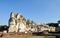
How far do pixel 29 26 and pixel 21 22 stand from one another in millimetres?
4242

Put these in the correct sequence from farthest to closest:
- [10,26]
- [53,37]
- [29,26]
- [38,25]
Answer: [38,25] → [29,26] → [10,26] → [53,37]

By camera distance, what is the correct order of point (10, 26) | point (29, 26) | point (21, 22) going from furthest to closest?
point (29, 26), point (21, 22), point (10, 26)

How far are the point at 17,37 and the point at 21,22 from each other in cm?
1989

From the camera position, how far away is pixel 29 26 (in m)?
32.6

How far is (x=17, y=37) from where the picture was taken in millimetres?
8836

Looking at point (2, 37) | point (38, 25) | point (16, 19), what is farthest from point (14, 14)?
point (2, 37)

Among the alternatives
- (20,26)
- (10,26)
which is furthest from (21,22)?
(10,26)

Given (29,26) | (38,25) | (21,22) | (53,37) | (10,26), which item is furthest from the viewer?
(38,25)

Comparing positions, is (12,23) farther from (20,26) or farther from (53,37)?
(53,37)

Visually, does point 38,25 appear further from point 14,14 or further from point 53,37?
point 53,37

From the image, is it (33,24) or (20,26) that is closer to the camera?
(20,26)

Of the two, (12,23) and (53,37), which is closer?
(53,37)

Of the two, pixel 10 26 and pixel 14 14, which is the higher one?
pixel 14 14

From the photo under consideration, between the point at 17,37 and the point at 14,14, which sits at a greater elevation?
the point at 14,14
